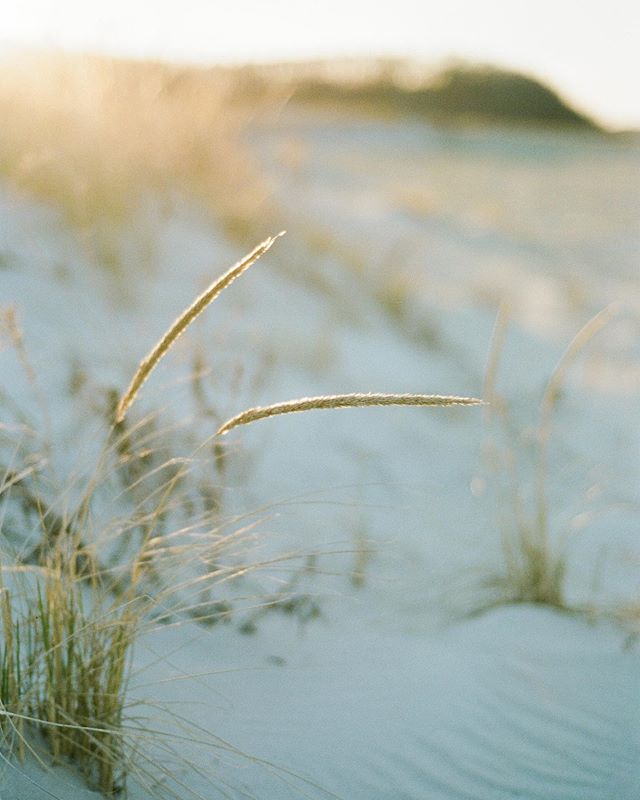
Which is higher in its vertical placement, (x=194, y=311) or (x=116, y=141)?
(x=116, y=141)

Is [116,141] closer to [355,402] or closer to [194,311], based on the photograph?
[194,311]

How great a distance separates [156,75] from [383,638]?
3.66m

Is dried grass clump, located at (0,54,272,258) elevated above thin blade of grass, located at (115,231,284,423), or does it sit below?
above

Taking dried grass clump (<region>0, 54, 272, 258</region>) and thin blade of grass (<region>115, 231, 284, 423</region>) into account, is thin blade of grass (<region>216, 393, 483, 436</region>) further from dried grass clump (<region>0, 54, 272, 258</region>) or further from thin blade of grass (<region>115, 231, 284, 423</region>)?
dried grass clump (<region>0, 54, 272, 258</region>)

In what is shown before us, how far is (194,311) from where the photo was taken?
1055 millimetres

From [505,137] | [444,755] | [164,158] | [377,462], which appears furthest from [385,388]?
[505,137]

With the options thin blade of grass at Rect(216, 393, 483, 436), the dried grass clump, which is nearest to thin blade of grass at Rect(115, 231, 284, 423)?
thin blade of grass at Rect(216, 393, 483, 436)

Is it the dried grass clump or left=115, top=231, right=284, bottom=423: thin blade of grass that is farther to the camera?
the dried grass clump

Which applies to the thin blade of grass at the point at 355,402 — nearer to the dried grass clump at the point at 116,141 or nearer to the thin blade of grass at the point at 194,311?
the thin blade of grass at the point at 194,311

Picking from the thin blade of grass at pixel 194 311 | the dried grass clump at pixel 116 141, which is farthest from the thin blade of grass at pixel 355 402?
the dried grass clump at pixel 116 141

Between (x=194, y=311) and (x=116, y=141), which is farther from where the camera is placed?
(x=116, y=141)

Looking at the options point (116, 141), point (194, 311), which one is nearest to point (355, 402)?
point (194, 311)

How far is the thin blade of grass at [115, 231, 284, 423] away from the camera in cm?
102

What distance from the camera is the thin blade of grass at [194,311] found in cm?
102
